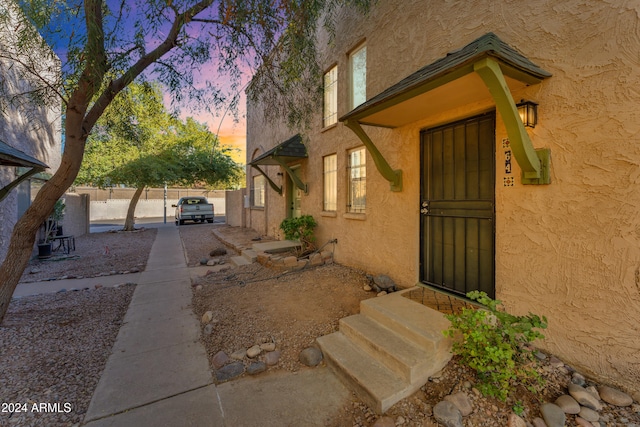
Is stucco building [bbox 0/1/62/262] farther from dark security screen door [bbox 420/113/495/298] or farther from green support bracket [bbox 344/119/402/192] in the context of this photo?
dark security screen door [bbox 420/113/495/298]

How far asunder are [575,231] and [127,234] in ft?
52.5

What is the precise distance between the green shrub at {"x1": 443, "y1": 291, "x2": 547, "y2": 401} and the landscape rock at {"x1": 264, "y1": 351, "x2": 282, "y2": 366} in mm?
1726

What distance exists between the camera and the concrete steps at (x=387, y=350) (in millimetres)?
2295

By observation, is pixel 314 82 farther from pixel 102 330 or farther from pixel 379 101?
pixel 102 330

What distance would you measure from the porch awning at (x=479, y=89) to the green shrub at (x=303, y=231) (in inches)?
137

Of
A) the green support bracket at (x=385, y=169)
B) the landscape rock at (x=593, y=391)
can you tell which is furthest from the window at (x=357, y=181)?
the landscape rock at (x=593, y=391)

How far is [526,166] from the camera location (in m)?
2.70

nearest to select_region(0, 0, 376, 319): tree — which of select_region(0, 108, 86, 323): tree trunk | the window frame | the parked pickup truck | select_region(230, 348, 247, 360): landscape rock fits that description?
select_region(0, 108, 86, 323): tree trunk

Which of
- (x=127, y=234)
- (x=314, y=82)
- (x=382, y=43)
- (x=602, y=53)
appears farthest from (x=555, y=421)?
(x=127, y=234)

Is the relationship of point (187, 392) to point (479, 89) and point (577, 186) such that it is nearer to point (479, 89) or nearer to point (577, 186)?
point (577, 186)

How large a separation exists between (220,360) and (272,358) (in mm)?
545

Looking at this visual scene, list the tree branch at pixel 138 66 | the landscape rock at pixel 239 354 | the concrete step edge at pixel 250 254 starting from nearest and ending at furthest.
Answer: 1. the landscape rock at pixel 239 354
2. the tree branch at pixel 138 66
3. the concrete step edge at pixel 250 254

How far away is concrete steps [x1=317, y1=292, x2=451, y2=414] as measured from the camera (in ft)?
7.53

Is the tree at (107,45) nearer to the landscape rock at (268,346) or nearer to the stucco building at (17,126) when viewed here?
the stucco building at (17,126)
